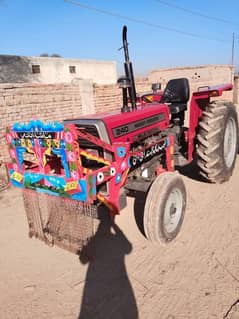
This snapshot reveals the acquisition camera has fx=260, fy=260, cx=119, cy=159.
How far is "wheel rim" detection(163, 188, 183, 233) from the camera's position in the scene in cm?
282

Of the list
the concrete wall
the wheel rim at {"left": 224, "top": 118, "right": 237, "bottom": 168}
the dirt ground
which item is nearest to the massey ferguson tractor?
the dirt ground

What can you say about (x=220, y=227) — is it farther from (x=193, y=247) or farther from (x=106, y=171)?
(x=106, y=171)

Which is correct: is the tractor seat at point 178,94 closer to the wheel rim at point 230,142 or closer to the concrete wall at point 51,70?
the wheel rim at point 230,142

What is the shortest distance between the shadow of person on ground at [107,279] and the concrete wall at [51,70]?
14278mm

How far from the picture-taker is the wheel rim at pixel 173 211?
9.24 feet

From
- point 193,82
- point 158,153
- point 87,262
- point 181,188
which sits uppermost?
point 193,82

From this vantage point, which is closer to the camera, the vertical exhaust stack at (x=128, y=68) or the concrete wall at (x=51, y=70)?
the vertical exhaust stack at (x=128, y=68)

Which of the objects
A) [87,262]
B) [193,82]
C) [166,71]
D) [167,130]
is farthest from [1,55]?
[87,262]

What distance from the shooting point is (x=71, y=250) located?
2.74m

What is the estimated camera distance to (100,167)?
2.96 meters

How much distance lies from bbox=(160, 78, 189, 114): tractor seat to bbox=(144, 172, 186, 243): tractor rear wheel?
1.65 metres

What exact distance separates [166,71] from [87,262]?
1521cm

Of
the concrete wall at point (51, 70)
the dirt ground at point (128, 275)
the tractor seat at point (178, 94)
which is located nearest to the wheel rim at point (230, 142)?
the tractor seat at point (178, 94)

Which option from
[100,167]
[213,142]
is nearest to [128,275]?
[100,167]
